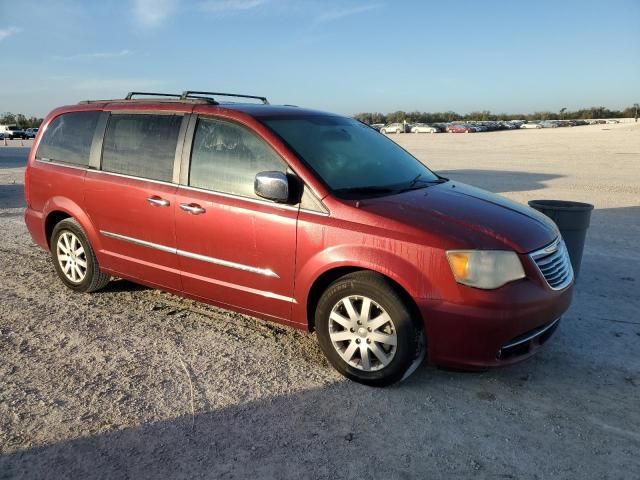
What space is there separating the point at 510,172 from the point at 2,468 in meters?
15.6

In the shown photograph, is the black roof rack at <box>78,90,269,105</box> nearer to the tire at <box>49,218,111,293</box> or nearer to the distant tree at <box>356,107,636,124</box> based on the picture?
the tire at <box>49,218,111,293</box>

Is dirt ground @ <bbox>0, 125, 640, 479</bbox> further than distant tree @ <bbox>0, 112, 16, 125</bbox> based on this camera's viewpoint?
No

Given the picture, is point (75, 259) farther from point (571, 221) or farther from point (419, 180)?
point (571, 221)

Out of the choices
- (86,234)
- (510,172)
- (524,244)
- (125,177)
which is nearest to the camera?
(524,244)

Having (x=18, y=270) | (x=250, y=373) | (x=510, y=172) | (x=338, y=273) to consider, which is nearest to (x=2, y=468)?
(x=250, y=373)

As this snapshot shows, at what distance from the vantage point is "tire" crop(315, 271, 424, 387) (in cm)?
329

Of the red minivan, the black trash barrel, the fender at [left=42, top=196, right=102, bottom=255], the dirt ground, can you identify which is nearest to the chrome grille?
the red minivan

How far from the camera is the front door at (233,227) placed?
12.1 ft

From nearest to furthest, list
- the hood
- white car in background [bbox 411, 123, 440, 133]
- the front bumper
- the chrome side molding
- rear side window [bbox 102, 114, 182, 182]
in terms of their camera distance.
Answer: the front bumper
the hood
the chrome side molding
rear side window [bbox 102, 114, 182, 182]
white car in background [bbox 411, 123, 440, 133]

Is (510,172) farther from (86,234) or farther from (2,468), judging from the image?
(2,468)

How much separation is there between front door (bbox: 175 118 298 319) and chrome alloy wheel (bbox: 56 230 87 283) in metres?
1.44

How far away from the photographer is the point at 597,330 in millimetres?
4273

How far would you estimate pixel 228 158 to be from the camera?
400 cm

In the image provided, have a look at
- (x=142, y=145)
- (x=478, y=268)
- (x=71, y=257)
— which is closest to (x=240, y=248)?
(x=142, y=145)
